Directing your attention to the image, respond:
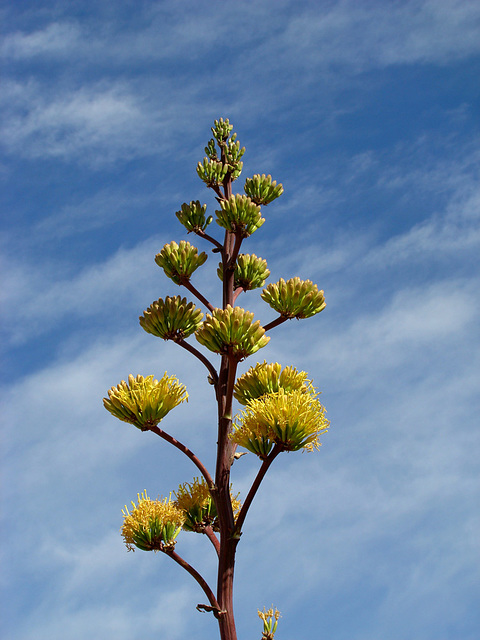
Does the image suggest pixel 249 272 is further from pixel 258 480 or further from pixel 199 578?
pixel 199 578

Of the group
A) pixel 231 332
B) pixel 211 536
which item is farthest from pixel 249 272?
pixel 211 536

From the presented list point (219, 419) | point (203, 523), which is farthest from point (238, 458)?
point (203, 523)

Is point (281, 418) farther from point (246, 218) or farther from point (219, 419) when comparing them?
point (246, 218)

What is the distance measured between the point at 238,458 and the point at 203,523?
82 centimetres

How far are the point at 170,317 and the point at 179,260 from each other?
60 centimetres

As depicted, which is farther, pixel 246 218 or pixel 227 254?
pixel 227 254

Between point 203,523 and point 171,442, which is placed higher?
point 171,442

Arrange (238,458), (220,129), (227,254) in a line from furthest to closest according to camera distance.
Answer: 1. (220,129)
2. (227,254)
3. (238,458)

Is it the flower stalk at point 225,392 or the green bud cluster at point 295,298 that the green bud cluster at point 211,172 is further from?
the green bud cluster at point 295,298

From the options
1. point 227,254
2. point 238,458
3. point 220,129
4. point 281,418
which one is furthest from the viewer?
point 220,129

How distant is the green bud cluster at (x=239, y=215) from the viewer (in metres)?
5.22

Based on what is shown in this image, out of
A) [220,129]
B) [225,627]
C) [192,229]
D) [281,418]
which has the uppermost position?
[220,129]

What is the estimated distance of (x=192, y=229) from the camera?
570 cm

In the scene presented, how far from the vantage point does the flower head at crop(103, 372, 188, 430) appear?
15.4ft
